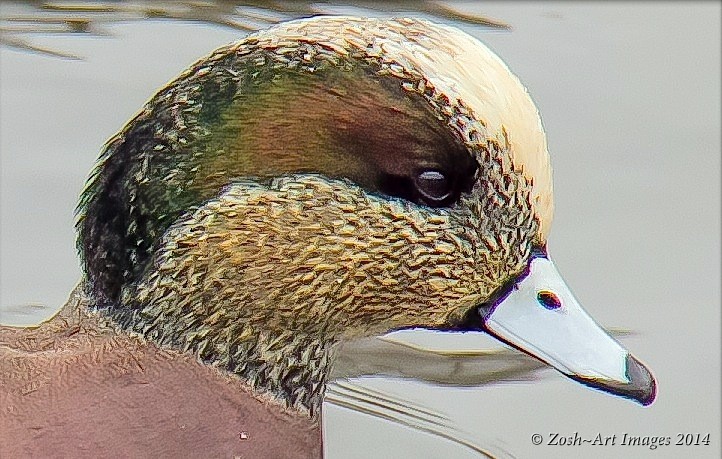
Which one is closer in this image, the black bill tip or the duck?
the duck

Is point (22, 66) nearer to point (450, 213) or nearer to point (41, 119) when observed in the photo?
point (41, 119)

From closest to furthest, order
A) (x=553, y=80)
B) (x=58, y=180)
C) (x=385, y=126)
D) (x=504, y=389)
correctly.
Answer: (x=385, y=126) < (x=504, y=389) < (x=58, y=180) < (x=553, y=80)

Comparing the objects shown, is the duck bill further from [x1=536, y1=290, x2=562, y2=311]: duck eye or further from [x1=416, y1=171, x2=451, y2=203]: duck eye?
[x1=416, y1=171, x2=451, y2=203]: duck eye

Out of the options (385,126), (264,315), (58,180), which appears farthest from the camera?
(58,180)

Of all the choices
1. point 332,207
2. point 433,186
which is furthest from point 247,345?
point 433,186

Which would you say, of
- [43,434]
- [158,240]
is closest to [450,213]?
[158,240]

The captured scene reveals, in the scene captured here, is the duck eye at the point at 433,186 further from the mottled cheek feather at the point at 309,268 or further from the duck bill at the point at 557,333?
the duck bill at the point at 557,333

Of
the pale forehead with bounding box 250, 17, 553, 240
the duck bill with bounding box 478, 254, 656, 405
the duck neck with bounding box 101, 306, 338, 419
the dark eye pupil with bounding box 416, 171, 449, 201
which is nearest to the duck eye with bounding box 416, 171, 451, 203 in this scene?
the dark eye pupil with bounding box 416, 171, 449, 201

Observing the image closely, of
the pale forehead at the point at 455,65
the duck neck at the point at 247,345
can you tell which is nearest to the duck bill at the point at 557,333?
the pale forehead at the point at 455,65
